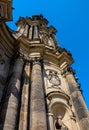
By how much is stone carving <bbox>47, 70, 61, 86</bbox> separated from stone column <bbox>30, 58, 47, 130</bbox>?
1.44 metres

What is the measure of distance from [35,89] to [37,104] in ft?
3.95

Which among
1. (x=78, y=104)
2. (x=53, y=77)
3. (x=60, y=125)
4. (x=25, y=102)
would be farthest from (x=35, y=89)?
(x=53, y=77)

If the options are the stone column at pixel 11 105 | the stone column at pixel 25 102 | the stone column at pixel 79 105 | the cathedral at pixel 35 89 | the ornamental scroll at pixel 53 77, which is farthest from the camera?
the ornamental scroll at pixel 53 77

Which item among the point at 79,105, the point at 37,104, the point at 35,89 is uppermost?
the point at 35,89

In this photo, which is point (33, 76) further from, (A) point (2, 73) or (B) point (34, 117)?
(B) point (34, 117)

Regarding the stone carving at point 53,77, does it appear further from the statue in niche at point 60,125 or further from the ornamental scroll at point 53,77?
the statue in niche at point 60,125

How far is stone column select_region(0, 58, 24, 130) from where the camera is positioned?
7013 mm

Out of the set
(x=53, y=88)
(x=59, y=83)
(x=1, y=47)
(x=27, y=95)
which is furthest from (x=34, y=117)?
(x=1, y=47)

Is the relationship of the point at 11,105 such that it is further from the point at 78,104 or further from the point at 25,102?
the point at 78,104

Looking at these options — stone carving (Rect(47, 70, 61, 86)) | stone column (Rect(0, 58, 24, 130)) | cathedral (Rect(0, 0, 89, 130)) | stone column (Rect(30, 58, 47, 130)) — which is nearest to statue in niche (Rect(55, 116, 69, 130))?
cathedral (Rect(0, 0, 89, 130))

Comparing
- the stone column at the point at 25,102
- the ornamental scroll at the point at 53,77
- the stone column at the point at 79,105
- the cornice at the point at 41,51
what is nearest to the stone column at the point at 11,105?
the stone column at the point at 25,102

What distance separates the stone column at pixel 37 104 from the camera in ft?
24.3

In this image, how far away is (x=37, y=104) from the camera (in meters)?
8.48

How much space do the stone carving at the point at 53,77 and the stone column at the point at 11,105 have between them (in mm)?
2765
